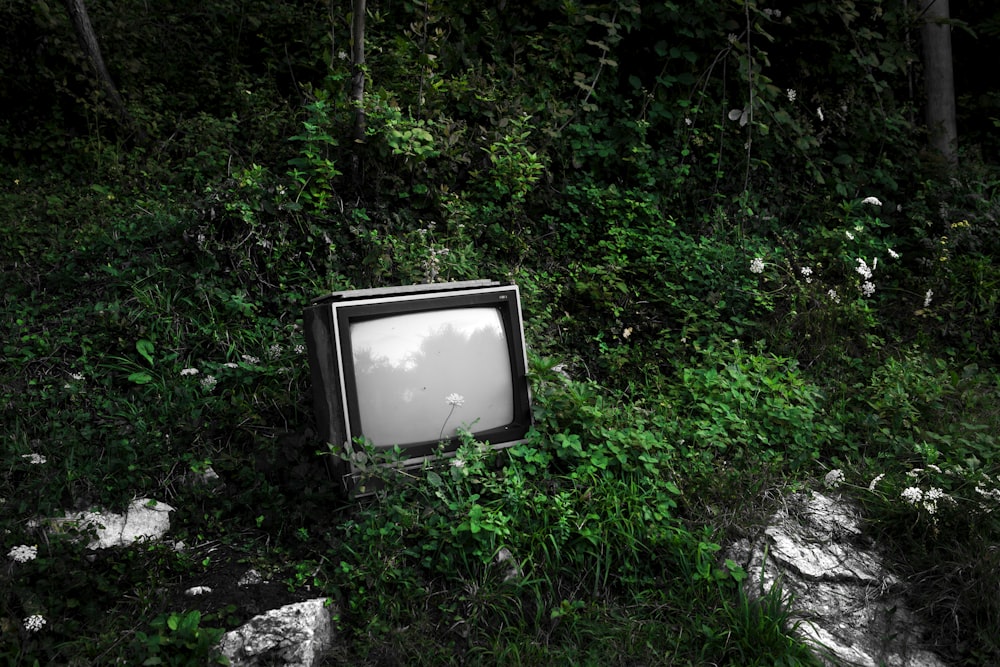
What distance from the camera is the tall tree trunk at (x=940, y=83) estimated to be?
5.55m

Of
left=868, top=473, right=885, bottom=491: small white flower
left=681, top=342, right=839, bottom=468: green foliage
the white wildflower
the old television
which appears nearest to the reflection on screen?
the old television

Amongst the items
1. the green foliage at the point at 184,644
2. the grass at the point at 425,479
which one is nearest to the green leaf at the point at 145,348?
the grass at the point at 425,479

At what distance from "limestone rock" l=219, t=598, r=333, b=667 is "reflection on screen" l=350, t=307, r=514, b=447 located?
2.29ft

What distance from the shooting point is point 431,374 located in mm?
2814

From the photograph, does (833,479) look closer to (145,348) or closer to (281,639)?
(281,639)

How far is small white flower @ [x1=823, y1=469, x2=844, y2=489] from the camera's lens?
9.83 feet

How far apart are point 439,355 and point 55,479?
5.07 ft

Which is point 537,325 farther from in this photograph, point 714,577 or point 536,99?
point 536,99

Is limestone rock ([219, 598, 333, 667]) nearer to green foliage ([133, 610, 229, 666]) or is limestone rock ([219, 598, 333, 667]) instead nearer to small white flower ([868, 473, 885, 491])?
green foliage ([133, 610, 229, 666])

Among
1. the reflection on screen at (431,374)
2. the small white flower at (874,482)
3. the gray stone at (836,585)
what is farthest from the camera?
the small white flower at (874,482)

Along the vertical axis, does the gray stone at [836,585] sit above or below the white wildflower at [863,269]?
below

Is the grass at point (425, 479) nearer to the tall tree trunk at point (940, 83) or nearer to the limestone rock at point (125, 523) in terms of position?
the limestone rock at point (125, 523)

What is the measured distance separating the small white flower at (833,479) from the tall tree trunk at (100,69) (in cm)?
492

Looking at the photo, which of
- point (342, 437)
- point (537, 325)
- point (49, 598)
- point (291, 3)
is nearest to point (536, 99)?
point (537, 325)
